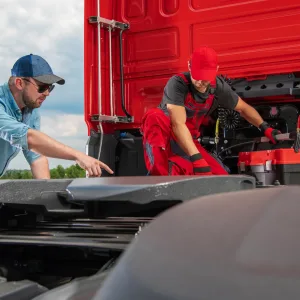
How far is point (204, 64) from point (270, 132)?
610 mm

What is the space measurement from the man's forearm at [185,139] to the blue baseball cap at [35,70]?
1.02m

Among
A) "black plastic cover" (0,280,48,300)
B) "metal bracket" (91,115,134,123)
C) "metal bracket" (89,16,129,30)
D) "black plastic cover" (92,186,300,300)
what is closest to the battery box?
"metal bracket" (91,115,134,123)

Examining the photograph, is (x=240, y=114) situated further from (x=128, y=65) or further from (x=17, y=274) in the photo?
(x=17, y=274)

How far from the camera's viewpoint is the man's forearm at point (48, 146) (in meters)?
1.98

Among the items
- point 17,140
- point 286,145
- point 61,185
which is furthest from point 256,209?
point 286,145

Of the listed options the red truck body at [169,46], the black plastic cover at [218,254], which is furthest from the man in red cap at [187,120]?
the black plastic cover at [218,254]

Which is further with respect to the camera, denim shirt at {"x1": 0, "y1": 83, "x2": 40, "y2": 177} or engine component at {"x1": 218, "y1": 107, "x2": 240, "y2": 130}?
engine component at {"x1": 218, "y1": 107, "x2": 240, "y2": 130}

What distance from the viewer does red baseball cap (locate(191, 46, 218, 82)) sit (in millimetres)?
3105

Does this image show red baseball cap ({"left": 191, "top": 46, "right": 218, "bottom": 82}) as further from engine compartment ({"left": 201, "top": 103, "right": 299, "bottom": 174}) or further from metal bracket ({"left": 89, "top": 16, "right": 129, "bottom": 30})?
metal bracket ({"left": 89, "top": 16, "right": 129, "bottom": 30})

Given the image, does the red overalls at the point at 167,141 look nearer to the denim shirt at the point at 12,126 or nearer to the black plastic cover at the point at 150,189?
the denim shirt at the point at 12,126

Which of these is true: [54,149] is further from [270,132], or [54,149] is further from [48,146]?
[270,132]

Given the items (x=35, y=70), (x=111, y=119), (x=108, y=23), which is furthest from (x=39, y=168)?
(x=108, y=23)

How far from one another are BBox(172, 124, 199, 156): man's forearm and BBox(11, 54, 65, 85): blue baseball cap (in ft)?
3.33

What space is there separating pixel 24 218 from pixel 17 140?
3.26 ft
